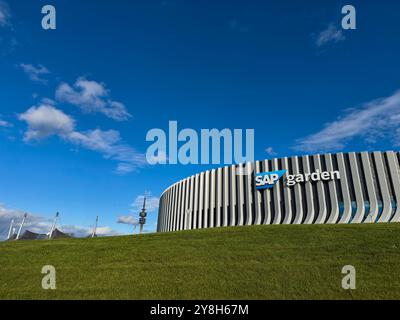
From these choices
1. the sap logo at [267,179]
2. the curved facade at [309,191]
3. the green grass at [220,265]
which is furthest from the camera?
the sap logo at [267,179]

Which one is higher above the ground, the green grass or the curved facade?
the curved facade

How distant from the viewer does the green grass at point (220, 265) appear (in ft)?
39.9

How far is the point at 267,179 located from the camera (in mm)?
39531

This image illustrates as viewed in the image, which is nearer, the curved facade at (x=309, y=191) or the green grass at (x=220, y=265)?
the green grass at (x=220, y=265)

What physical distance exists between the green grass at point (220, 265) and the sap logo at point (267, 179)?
19.3 m

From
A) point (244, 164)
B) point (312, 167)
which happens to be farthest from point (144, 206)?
point (312, 167)

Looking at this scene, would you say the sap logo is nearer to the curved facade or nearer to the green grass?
the curved facade

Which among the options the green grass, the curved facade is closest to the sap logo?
the curved facade

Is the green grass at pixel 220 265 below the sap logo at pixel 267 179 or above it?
below

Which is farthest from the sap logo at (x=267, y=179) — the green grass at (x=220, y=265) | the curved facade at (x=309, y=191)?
the green grass at (x=220, y=265)

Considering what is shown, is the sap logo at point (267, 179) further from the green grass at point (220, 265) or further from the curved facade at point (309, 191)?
the green grass at point (220, 265)

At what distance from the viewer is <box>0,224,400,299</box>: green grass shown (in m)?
12.1

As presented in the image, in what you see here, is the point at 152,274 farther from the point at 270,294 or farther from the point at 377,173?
the point at 377,173

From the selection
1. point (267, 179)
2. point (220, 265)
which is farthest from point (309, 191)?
point (220, 265)
